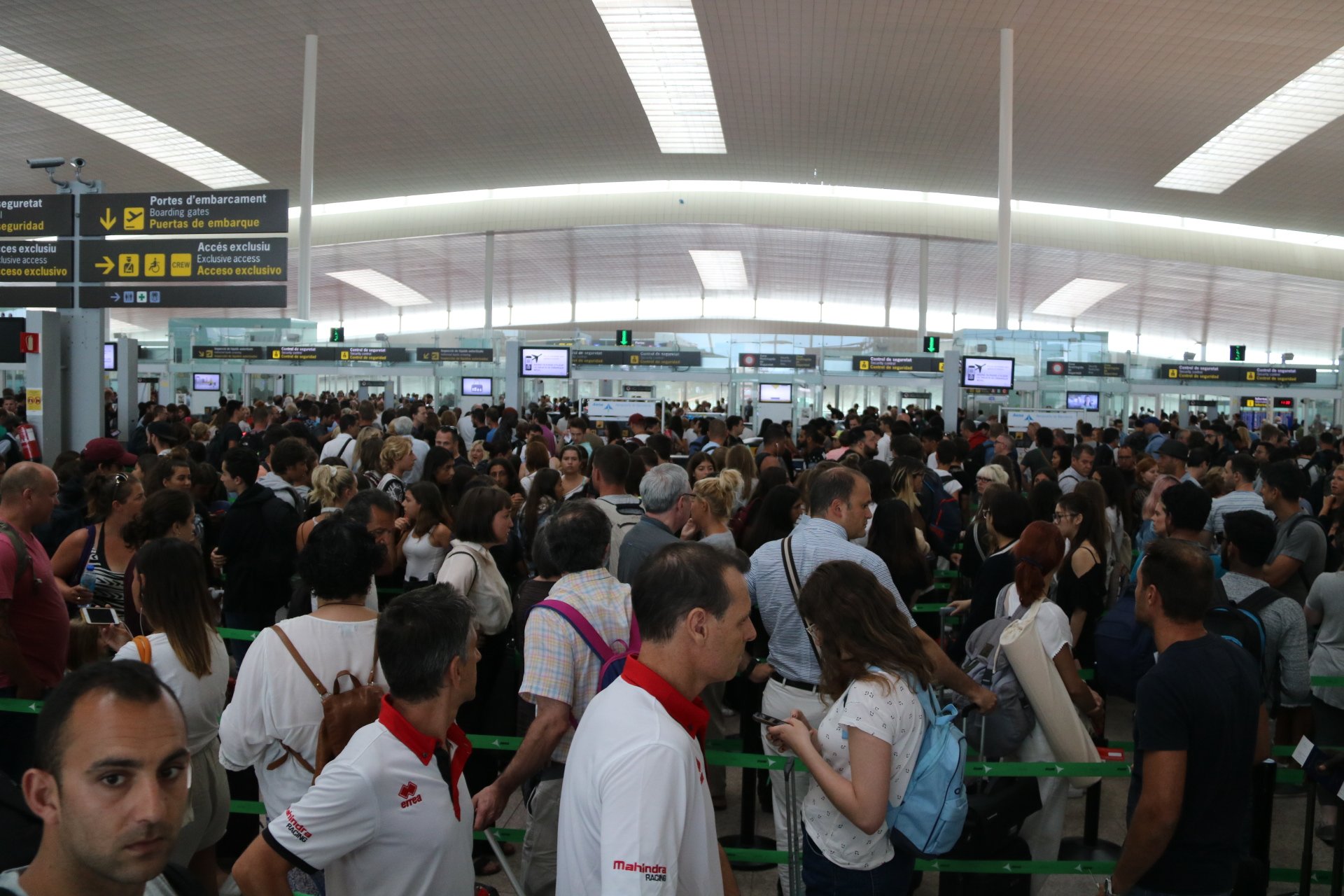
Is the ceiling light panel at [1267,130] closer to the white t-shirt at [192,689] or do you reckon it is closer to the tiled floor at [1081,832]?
the tiled floor at [1081,832]

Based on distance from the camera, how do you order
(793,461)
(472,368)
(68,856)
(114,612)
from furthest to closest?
1. (472,368)
2. (793,461)
3. (114,612)
4. (68,856)

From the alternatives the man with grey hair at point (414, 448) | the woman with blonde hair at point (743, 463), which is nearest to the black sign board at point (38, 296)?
the man with grey hair at point (414, 448)

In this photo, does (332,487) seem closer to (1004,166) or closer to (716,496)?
(716,496)

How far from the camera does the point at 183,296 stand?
33.0 feet

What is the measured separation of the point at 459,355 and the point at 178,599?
64.5ft

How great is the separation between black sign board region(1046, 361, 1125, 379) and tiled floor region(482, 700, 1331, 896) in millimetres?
14373

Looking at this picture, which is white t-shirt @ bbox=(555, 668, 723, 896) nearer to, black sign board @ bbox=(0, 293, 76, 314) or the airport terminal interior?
the airport terminal interior

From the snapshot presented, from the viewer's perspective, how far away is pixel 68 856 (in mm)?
1508

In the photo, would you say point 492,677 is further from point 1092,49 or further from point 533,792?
point 1092,49

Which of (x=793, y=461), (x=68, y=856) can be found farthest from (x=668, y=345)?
(x=68, y=856)

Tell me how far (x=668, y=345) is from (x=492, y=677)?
17.0 metres

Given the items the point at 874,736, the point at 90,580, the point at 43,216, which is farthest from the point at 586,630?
the point at 43,216

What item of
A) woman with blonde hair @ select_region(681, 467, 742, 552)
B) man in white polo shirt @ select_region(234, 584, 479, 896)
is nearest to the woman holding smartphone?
man in white polo shirt @ select_region(234, 584, 479, 896)

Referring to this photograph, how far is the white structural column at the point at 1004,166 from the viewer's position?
20312mm
